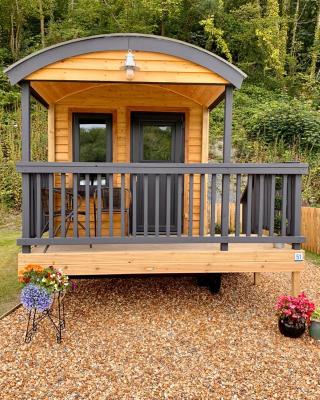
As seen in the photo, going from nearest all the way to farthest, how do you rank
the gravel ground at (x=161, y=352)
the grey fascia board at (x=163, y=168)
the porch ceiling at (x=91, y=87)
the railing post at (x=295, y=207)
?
the gravel ground at (x=161, y=352)
the grey fascia board at (x=163, y=168)
the railing post at (x=295, y=207)
the porch ceiling at (x=91, y=87)

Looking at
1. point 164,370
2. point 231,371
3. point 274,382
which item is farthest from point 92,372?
point 274,382

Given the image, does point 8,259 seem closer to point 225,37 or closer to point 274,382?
point 274,382

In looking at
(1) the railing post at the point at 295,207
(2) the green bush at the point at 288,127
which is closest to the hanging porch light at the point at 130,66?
(1) the railing post at the point at 295,207

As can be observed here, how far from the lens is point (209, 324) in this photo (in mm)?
4043

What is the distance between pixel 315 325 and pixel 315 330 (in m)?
0.05

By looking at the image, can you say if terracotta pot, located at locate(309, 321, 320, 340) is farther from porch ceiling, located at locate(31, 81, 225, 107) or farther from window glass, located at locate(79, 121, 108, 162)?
window glass, located at locate(79, 121, 108, 162)

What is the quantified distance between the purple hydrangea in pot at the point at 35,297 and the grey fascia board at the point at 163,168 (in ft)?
3.86

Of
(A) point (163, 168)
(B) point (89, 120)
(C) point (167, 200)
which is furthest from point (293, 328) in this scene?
(B) point (89, 120)

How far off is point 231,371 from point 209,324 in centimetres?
98

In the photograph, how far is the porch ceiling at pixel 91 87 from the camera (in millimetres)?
4574

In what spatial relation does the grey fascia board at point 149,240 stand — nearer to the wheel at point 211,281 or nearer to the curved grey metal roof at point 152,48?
the wheel at point 211,281

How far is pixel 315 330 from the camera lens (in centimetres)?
369

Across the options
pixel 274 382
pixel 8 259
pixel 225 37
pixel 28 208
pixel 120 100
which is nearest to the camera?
pixel 274 382

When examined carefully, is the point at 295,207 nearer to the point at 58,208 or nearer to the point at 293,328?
the point at 293,328
